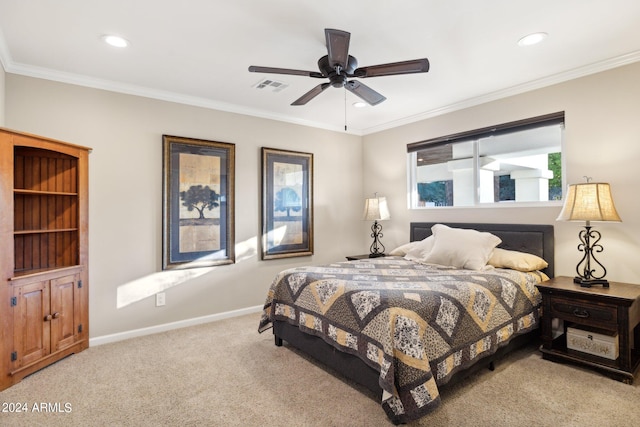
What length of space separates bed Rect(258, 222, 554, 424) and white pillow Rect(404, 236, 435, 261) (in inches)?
12.5

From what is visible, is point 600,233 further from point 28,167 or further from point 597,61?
point 28,167

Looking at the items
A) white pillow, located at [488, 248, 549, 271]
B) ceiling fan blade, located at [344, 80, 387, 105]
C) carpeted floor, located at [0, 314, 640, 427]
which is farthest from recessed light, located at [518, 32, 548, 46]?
carpeted floor, located at [0, 314, 640, 427]

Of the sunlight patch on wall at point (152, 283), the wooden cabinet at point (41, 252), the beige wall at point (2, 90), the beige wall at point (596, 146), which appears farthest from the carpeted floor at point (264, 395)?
the beige wall at point (2, 90)

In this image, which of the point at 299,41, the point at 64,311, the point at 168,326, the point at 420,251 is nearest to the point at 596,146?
the point at 420,251

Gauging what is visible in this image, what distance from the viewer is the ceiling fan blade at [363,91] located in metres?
2.55

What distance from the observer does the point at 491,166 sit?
3.86m

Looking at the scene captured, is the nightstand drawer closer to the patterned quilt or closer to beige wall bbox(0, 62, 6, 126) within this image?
the patterned quilt

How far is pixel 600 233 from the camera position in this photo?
9.70 ft

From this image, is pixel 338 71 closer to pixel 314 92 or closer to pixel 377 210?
pixel 314 92

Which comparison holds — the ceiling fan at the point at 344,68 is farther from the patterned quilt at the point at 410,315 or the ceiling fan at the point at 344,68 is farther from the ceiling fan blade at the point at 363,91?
the patterned quilt at the point at 410,315

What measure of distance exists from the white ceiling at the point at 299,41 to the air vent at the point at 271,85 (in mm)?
90

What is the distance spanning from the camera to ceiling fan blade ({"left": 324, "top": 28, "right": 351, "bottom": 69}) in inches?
77.0

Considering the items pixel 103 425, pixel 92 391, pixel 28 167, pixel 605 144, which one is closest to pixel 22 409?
pixel 92 391

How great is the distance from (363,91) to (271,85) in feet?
3.77
